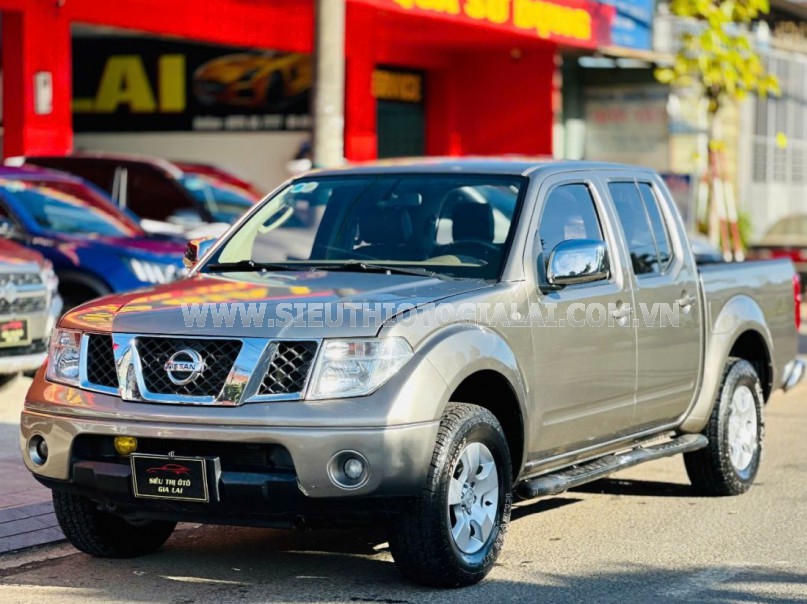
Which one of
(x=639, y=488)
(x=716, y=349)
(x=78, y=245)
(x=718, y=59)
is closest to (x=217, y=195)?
(x=78, y=245)

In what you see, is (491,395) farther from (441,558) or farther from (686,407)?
(686,407)

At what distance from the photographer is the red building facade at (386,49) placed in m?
17.1

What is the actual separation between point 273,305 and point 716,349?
10.4ft

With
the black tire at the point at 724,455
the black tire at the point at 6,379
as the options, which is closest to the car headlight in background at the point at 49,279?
the black tire at the point at 6,379

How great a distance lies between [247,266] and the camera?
719 cm

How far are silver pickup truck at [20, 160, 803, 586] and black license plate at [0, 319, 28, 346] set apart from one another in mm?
3858

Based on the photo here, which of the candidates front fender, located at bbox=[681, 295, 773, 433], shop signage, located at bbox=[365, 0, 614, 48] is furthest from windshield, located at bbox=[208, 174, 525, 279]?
shop signage, located at bbox=[365, 0, 614, 48]

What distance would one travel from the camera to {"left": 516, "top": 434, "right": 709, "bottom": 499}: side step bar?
670 cm

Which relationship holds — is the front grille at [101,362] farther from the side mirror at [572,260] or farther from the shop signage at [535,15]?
the shop signage at [535,15]

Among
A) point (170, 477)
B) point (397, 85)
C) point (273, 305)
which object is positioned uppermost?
point (397, 85)

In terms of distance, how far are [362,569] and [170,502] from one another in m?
1.03

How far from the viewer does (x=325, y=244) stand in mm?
7395

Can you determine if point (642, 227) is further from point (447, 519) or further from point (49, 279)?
point (49, 279)

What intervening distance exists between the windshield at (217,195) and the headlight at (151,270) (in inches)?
162
